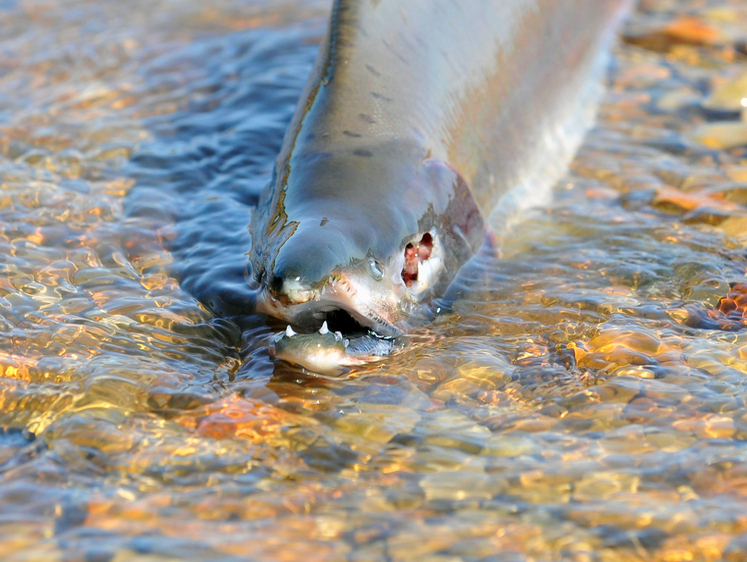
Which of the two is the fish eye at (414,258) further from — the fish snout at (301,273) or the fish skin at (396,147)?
the fish snout at (301,273)

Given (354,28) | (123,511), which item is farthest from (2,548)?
Answer: (354,28)

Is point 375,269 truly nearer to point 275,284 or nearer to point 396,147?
point 275,284

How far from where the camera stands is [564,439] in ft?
8.15

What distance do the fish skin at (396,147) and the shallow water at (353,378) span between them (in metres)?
0.22

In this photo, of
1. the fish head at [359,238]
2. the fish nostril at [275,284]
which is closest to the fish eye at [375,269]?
the fish head at [359,238]

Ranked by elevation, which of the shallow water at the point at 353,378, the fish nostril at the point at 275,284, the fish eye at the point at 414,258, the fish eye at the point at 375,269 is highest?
the fish nostril at the point at 275,284

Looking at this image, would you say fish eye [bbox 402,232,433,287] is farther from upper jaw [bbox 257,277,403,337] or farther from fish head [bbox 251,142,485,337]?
upper jaw [bbox 257,277,403,337]

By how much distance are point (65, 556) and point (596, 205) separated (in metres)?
3.01

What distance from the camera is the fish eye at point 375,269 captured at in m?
2.87

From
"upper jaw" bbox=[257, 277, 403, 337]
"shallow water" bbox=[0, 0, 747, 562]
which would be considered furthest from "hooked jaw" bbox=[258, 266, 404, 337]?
"shallow water" bbox=[0, 0, 747, 562]

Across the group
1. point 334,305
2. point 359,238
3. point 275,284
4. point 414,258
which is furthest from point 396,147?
point 275,284

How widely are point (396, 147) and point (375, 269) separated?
730mm

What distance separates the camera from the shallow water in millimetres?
2129

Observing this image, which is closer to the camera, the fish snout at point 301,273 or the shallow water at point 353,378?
the shallow water at point 353,378
